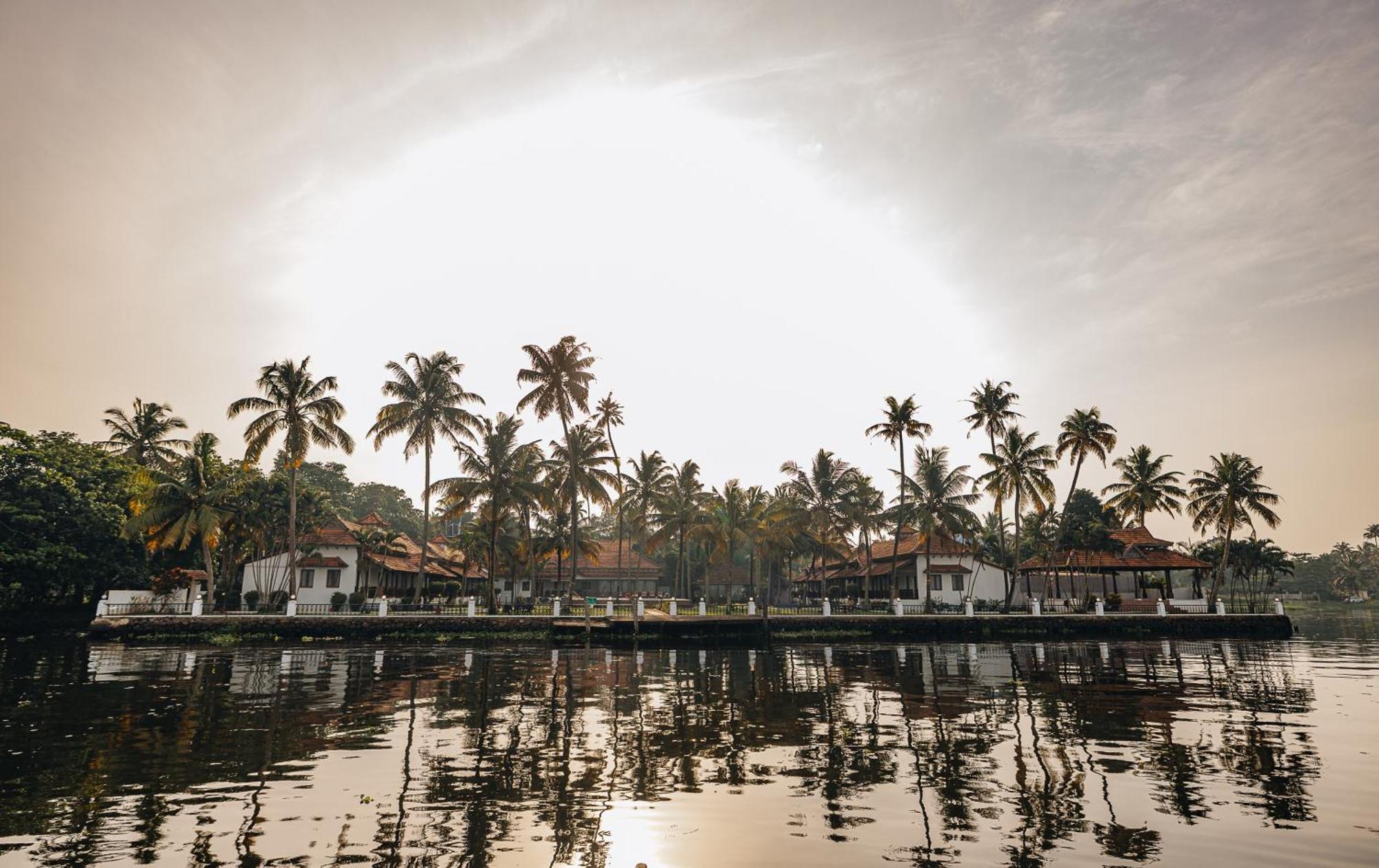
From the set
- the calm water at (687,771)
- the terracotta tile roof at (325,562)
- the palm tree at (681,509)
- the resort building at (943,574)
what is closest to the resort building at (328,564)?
the terracotta tile roof at (325,562)

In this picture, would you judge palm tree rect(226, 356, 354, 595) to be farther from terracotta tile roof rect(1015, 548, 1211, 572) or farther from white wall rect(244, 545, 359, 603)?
terracotta tile roof rect(1015, 548, 1211, 572)

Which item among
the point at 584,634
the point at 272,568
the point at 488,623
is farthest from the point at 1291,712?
the point at 272,568

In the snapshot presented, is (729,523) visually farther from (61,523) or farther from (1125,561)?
(61,523)

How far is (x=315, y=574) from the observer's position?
48406 mm

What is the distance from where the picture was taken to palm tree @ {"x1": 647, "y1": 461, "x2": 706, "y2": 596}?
52219 mm

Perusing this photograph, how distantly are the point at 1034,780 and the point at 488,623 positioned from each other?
109ft

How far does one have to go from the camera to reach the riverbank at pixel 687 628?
119 ft

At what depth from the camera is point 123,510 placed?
45062 mm

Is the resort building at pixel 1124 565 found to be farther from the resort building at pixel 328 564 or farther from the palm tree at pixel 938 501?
the resort building at pixel 328 564

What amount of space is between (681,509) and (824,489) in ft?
36.2

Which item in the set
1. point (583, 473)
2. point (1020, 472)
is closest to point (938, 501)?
point (1020, 472)

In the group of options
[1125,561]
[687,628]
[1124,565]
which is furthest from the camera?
[1125,561]

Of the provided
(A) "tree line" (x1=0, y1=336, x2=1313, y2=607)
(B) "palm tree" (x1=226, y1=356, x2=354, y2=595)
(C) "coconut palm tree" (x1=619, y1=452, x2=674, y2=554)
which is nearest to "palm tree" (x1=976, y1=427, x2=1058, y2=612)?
(A) "tree line" (x1=0, y1=336, x2=1313, y2=607)

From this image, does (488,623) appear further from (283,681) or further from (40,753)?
(40,753)
